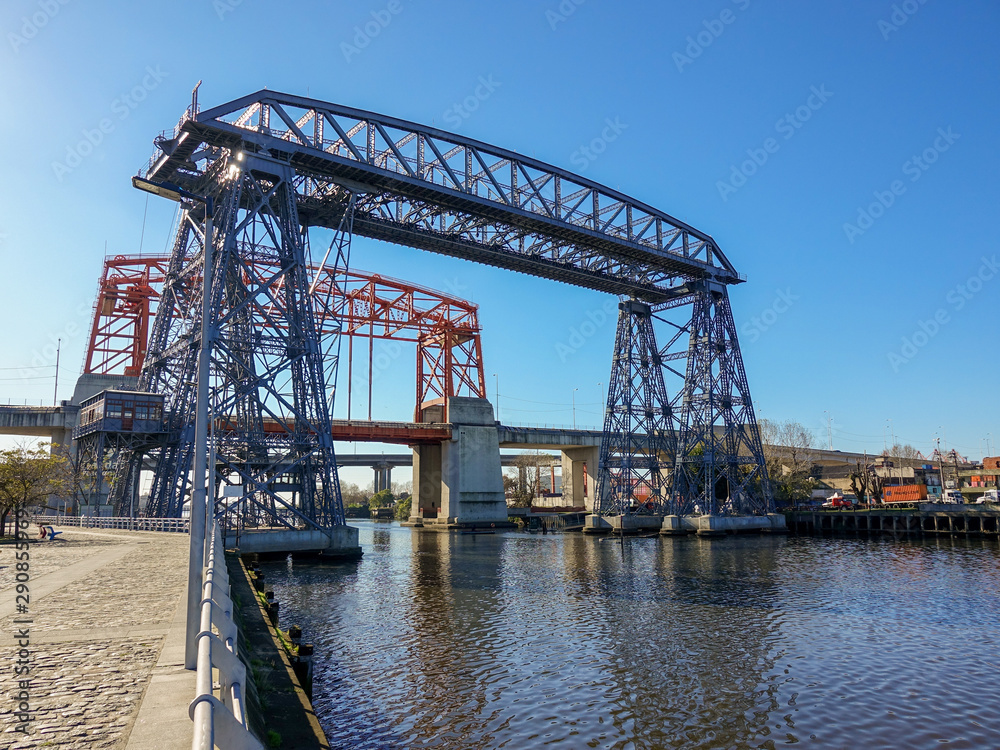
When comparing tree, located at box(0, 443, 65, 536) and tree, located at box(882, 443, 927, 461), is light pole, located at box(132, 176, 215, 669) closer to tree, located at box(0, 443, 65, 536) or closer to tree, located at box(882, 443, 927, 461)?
tree, located at box(0, 443, 65, 536)

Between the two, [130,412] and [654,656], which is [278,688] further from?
[130,412]

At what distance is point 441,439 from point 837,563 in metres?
44.5

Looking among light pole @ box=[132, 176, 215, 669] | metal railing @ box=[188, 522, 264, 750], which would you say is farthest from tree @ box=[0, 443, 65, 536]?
metal railing @ box=[188, 522, 264, 750]

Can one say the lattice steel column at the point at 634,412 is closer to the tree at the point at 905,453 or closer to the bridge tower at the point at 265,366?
the bridge tower at the point at 265,366

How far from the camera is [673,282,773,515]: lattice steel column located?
184 ft

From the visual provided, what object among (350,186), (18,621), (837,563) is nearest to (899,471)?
(837,563)

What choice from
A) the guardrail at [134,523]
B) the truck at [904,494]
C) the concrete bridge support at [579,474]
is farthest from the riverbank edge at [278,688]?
the truck at [904,494]

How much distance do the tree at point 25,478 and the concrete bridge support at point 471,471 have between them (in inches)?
1484

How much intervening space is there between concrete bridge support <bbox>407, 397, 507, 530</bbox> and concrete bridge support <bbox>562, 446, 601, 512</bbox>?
59.2 ft

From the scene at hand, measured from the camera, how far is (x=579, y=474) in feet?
309

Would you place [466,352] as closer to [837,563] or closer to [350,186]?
[350,186]

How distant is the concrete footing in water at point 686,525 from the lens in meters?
53.7

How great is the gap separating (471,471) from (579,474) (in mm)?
26002

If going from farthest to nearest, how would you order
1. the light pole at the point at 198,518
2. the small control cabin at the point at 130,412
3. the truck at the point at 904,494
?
the truck at the point at 904,494 < the small control cabin at the point at 130,412 < the light pole at the point at 198,518
